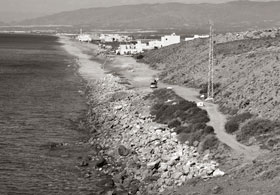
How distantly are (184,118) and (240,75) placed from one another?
50.2ft

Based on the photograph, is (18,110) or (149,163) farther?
(18,110)

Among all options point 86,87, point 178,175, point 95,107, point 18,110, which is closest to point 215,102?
point 95,107

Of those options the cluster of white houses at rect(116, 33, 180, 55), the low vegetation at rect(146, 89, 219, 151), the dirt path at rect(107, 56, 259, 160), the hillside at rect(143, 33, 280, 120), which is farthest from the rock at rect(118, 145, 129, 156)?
the cluster of white houses at rect(116, 33, 180, 55)

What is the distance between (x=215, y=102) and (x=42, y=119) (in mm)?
18823

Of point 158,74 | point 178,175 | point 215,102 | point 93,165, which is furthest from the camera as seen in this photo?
point 158,74

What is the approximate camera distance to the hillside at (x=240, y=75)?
41.2m

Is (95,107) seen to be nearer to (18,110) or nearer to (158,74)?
(18,110)

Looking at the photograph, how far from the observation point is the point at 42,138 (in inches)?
1763

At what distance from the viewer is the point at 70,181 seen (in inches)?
1307

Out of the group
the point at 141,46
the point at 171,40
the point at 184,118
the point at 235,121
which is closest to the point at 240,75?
the point at 184,118

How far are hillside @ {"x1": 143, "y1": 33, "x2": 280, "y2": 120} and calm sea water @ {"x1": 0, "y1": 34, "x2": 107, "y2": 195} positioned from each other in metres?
14.3

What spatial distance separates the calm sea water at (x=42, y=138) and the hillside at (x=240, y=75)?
14.3 meters

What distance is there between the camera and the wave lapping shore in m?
29.7

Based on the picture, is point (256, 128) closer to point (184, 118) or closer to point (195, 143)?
point (195, 143)
